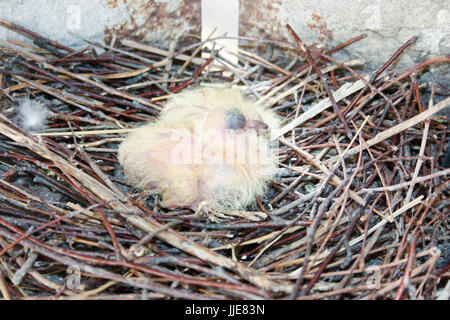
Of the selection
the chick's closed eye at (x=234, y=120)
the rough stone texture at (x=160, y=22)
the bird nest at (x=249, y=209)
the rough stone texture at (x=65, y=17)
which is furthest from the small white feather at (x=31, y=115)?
the chick's closed eye at (x=234, y=120)

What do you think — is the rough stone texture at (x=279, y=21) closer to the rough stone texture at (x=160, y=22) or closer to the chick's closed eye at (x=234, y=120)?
the rough stone texture at (x=160, y=22)

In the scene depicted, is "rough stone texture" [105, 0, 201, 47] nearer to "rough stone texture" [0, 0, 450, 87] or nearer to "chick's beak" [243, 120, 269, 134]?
"rough stone texture" [0, 0, 450, 87]

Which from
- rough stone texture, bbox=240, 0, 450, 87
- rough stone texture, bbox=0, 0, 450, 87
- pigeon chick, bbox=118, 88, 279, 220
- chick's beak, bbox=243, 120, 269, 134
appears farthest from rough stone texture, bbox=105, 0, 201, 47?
chick's beak, bbox=243, 120, 269, 134

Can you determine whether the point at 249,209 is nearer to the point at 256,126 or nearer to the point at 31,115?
the point at 256,126

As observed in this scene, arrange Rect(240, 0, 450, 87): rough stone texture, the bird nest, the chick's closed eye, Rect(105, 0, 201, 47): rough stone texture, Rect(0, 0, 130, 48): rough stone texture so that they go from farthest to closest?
Rect(105, 0, 201, 47): rough stone texture
Rect(0, 0, 130, 48): rough stone texture
Rect(240, 0, 450, 87): rough stone texture
the chick's closed eye
the bird nest
